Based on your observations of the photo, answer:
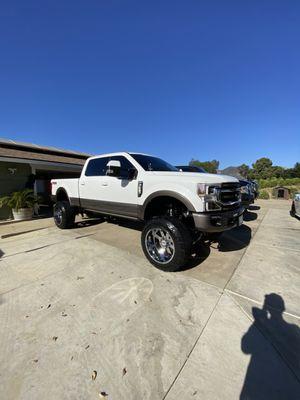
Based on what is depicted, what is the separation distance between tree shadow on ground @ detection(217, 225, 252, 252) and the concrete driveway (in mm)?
553

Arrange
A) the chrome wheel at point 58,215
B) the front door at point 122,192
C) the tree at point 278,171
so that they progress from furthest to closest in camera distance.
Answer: the tree at point 278,171 < the chrome wheel at point 58,215 < the front door at point 122,192

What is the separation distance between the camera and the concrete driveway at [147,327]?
1.68 m

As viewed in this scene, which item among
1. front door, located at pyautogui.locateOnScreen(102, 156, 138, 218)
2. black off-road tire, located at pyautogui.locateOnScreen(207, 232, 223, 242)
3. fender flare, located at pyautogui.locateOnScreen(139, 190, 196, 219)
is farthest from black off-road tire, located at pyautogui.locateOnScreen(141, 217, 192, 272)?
black off-road tire, located at pyautogui.locateOnScreen(207, 232, 223, 242)

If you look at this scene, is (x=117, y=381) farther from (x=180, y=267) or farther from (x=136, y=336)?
(x=180, y=267)

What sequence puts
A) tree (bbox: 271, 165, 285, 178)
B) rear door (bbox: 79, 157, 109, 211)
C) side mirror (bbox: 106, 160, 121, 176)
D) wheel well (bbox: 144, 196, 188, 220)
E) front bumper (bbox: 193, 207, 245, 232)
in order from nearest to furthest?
Answer: front bumper (bbox: 193, 207, 245, 232) → wheel well (bbox: 144, 196, 188, 220) → side mirror (bbox: 106, 160, 121, 176) → rear door (bbox: 79, 157, 109, 211) → tree (bbox: 271, 165, 285, 178)

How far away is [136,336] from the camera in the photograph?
7.16 feet

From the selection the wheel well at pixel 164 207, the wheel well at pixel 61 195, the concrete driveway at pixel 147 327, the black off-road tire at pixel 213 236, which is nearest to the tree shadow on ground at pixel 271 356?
the concrete driveway at pixel 147 327

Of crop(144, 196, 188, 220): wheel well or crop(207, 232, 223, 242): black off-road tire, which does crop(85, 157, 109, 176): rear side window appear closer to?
crop(144, 196, 188, 220): wheel well

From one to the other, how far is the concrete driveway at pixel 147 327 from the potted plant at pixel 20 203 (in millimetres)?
4574

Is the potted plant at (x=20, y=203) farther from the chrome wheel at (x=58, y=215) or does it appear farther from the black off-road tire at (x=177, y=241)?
the black off-road tire at (x=177, y=241)

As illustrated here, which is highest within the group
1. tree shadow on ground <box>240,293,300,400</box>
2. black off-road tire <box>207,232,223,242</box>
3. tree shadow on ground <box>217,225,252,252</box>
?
black off-road tire <box>207,232,223,242</box>

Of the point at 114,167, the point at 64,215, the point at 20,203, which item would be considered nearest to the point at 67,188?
the point at 64,215

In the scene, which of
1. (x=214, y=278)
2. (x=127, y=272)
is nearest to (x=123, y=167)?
(x=127, y=272)

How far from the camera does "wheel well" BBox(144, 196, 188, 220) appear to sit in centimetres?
406
